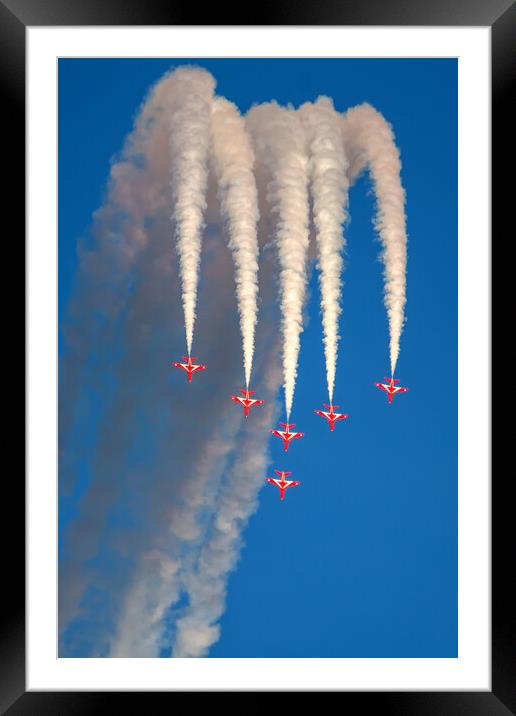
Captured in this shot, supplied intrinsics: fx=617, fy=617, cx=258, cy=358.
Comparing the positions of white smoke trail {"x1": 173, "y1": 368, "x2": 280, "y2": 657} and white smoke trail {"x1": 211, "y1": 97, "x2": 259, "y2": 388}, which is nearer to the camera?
white smoke trail {"x1": 211, "y1": 97, "x2": 259, "y2": 388}

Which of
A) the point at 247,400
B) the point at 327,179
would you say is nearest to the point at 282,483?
the point at 247,400

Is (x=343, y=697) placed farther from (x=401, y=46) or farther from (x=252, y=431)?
(x=401, y=46)

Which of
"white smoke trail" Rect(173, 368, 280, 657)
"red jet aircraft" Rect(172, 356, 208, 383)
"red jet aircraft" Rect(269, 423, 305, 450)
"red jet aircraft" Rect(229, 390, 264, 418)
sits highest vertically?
"red jet aircraft" Rect(172, 356, 208, 383)

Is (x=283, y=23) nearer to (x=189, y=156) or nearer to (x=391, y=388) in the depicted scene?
(x=189, y=156)

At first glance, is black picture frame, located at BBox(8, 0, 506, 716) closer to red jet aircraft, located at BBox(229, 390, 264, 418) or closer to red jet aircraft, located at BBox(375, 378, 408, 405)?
red jet aircraft, located at BBox(375, 378, 408, 405)

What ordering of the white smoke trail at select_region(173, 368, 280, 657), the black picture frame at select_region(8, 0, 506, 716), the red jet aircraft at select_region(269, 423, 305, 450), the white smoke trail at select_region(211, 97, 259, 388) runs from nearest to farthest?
the black picture frame at select_region(8, 0, 506, 716) → the white smoke trail at select_region(211, 97, 259, 388) → the red jet aircraft at select_region(269, 423, 305, 450) → the white smoke trail at select_region(173, 368, 280, 657)

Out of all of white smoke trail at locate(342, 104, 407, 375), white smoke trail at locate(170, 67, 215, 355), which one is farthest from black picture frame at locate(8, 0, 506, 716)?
white smoke trail at locate(342, 104, 407, 375)

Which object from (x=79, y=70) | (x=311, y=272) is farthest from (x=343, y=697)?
(x=79, y=70)
